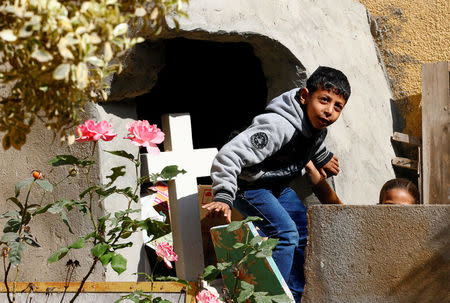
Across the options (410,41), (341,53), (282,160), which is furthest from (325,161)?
(410,41)

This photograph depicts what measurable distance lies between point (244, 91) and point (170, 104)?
51cm

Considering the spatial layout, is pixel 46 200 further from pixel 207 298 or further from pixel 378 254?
pixel 378 254

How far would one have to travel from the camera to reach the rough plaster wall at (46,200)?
3469 millimetres

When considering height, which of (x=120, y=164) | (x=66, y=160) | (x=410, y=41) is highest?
(x=410, y=41)

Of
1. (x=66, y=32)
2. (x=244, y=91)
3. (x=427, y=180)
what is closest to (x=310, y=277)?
(x=66, y=32)

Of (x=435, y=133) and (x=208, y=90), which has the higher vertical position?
(x=208, y=90)

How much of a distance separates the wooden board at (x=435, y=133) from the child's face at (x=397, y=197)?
2.83 ft

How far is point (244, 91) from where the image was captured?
4.61 m

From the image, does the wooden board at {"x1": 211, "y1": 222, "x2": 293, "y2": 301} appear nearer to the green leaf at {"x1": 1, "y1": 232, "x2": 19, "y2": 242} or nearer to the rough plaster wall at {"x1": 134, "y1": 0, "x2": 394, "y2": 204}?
the green leaf at {"x1": 1, "y1": 232, "x2": 19, "y2": 242}

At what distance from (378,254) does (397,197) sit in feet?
3.16

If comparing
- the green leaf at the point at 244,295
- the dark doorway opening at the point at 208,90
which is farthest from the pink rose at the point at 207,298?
the dark doorway opening at the point at 208,90

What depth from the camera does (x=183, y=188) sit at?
368 centimetres

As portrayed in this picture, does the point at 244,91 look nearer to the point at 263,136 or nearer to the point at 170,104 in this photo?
the point at 170,104

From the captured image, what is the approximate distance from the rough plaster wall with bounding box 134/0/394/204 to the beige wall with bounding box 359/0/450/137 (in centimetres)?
10
